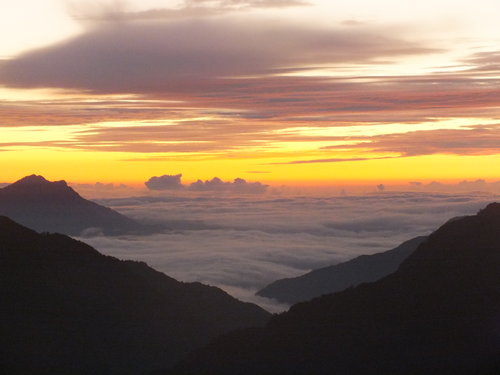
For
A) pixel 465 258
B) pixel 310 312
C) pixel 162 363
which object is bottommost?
pixel 162 363

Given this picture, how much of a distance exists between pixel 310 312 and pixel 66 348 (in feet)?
202

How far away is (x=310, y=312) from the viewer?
189 meters

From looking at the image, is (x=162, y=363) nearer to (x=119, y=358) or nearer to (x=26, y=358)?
(x=119, y=358)

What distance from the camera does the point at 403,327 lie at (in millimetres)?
168250

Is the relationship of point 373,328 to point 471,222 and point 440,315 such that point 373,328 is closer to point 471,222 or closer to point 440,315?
point 440,315

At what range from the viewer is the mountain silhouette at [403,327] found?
502 feet

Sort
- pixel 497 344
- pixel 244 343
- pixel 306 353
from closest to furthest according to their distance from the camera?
pixel 497 344, pixel 306 353, pixel 244 343

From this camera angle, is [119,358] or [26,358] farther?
[119,358]

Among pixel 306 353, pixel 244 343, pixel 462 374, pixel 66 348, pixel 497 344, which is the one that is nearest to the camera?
pixel 462 374

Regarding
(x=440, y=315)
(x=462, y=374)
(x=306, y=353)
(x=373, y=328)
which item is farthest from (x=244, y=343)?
(x=462, y=374)

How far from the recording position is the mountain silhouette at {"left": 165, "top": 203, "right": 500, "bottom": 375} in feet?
502

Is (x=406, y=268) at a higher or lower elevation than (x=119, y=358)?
higher

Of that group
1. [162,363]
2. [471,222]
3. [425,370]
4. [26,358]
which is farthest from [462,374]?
[26,358]

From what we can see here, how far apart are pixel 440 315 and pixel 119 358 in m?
82.0
